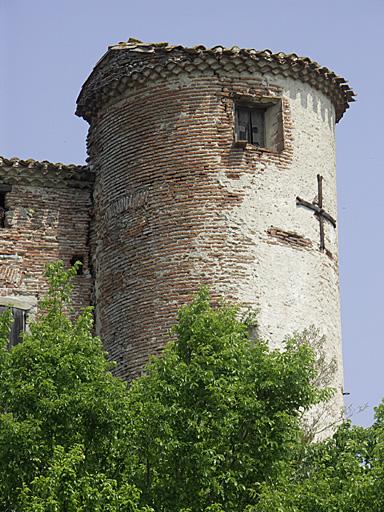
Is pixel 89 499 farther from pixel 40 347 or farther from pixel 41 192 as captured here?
pixel 41 192

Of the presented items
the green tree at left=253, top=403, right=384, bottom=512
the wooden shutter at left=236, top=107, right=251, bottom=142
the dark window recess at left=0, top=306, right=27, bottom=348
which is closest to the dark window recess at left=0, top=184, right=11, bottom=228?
the dark window recess at left=0, top=306, right=27, bottom=348

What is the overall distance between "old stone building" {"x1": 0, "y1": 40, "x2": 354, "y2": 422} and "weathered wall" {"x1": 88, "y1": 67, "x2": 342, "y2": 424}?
0.02 metres

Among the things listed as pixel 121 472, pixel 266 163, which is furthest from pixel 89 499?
pixel 266 163

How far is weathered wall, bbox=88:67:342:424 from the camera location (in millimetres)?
25172

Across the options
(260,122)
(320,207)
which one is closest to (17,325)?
(260,122)

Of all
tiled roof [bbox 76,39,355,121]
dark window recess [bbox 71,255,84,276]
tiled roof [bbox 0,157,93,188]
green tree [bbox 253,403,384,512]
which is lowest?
green tree [bbox 253,403,384,512]

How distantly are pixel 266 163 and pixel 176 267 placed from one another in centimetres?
229

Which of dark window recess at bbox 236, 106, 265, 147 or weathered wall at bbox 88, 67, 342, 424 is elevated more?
dark window recess at bbox 236, 106, 265, 147

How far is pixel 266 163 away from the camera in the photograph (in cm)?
2600

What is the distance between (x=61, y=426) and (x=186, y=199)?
6.36 metres

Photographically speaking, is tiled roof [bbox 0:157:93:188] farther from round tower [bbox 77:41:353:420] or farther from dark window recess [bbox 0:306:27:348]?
dark window recess [bbox 0:306:27:348]

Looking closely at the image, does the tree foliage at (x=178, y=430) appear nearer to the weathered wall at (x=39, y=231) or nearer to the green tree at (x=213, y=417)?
the green tree at (x=213, y=417)

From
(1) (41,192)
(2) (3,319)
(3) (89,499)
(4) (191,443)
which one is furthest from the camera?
(1) (41,192)

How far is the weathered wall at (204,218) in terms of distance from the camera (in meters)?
25.2
